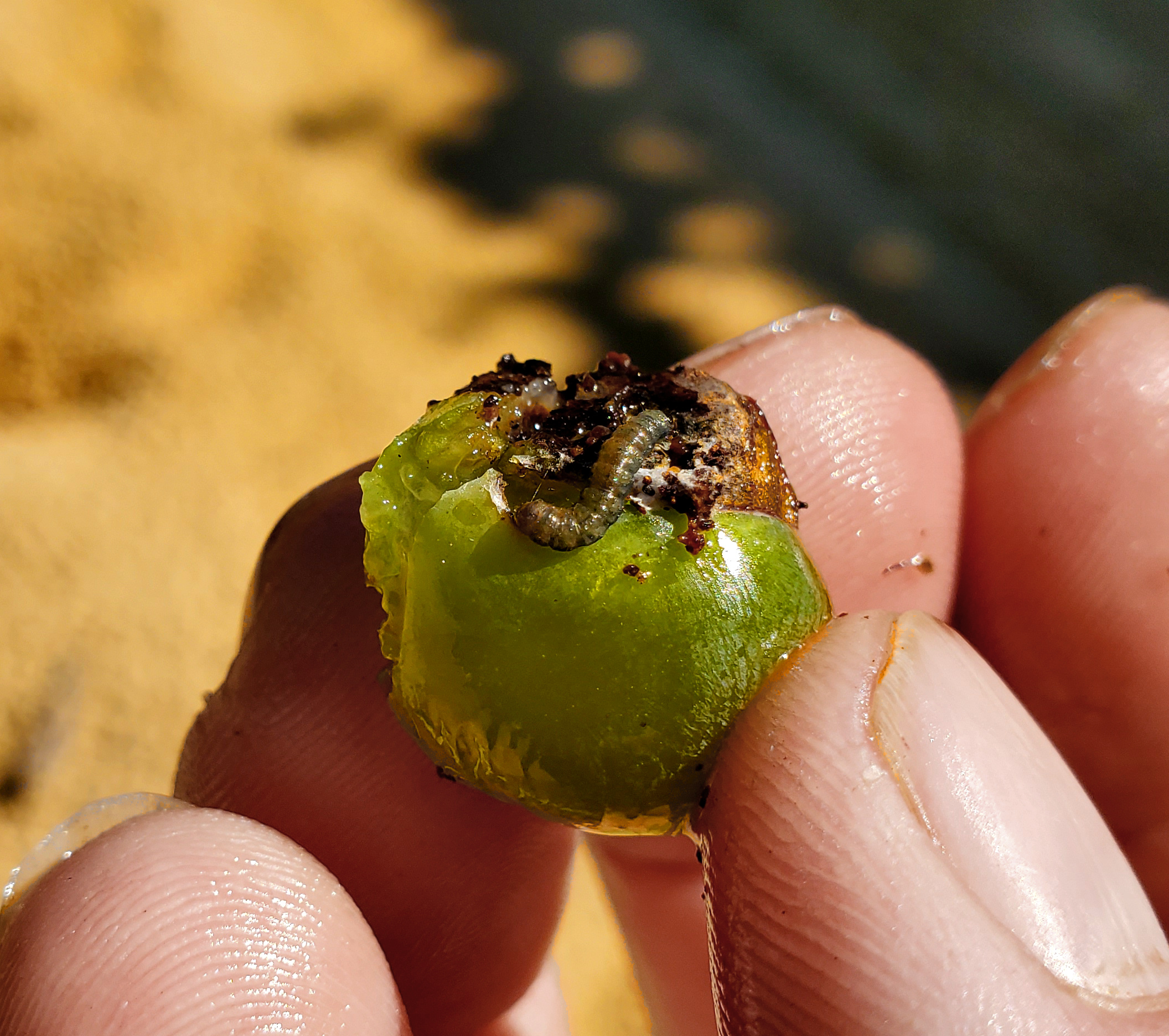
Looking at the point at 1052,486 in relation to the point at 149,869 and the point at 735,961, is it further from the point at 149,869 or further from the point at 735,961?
the point at 149,869

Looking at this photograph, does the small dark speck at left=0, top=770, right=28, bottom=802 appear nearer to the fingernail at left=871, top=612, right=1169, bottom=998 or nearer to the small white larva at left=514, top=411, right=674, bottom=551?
the small white larva at left=514, top=411, right=674, bottom=551

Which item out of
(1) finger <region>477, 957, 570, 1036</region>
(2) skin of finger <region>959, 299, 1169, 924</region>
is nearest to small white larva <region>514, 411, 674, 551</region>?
(2) skin of finger <region>959, 299, 1169, 924</region>

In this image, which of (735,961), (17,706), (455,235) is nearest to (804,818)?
(735,961)

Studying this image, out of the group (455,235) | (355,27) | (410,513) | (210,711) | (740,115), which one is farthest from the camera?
(740,115)

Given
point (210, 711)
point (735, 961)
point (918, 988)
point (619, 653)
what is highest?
point (619, 653)

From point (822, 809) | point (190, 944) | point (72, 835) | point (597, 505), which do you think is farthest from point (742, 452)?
point (72, 835)

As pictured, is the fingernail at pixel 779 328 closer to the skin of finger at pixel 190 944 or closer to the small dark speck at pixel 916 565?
the small dark speck at pixel 916 565

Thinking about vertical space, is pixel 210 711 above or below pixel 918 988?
below
